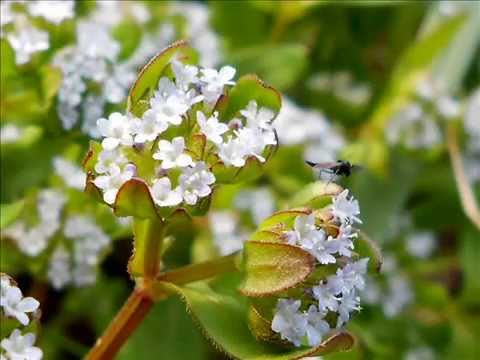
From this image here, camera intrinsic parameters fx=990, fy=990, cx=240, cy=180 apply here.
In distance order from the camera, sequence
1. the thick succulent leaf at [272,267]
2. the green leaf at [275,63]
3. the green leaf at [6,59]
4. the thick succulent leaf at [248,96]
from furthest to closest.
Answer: the green leaf at [275,63], the green leaf at [6,59], the thick succulent leaf at [248,96], the thick succulent leaf at [272,267]

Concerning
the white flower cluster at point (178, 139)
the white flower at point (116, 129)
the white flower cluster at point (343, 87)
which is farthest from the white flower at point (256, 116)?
the white flower cluster at point (343, 87)

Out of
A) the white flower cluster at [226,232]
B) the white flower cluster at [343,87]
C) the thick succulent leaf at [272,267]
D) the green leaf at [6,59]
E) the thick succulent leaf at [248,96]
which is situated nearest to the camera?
the thick succulent leaf at [272,267]

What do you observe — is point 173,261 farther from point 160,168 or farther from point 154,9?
point 160,168

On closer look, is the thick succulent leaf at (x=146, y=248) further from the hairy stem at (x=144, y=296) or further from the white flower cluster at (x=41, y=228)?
the white flower cluster at (x=41, y=228)

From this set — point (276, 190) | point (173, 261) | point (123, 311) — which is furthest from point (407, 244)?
point (123, 311)

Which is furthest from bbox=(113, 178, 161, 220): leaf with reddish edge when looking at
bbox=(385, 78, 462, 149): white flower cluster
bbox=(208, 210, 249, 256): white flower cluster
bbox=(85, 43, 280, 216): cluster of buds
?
bbox=(385, 78, 462, 149): white flower cluster

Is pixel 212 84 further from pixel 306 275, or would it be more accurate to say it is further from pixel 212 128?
pixel 306 275

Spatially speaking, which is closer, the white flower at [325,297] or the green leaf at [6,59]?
the white flower at [325,297]
